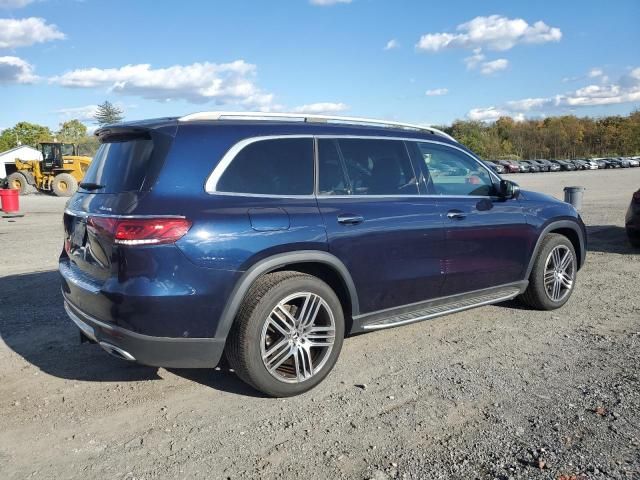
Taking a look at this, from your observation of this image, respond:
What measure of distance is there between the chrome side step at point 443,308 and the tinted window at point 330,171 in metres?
1.02

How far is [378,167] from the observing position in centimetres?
434

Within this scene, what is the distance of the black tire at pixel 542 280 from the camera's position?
5.36m

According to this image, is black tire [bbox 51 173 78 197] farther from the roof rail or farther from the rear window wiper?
the roof rail

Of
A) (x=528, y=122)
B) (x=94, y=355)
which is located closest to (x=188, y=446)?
(x=94, y=355)

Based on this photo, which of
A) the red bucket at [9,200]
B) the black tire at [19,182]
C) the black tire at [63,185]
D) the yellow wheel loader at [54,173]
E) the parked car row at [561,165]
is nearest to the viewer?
the red bucket at [9,200]

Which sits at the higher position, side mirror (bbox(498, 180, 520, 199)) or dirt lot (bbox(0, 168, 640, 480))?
side mirror (bbox(498, 180, 520, 199))

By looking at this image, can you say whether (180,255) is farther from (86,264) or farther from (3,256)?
(3,256)

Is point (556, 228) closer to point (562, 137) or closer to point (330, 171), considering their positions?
point (330, 171)

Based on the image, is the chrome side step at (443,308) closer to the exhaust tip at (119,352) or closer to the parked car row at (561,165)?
the exhaust tip at (119,352)

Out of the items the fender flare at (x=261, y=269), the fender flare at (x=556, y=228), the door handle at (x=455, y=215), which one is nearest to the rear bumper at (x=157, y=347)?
the fender flare at (x=261, y=269)

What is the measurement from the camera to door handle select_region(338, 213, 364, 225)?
3867 millimetres

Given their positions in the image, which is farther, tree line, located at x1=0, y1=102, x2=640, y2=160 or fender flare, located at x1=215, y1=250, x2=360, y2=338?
tree line, located at x1=0, y1=102, x2=640, y2=160

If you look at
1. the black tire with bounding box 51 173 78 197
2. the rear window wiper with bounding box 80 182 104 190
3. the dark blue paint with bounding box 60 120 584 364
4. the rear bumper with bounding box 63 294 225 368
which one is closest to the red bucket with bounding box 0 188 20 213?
the black tire with bounding box 51 173 78 197

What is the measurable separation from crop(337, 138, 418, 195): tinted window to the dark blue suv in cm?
1
